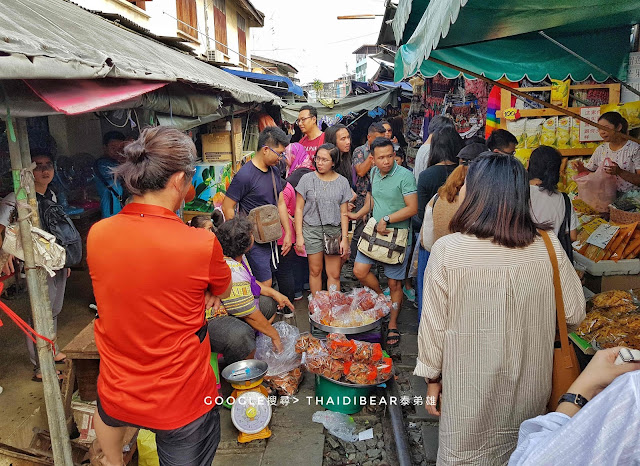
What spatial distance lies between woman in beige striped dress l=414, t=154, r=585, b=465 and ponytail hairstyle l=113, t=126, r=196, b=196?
1.30m

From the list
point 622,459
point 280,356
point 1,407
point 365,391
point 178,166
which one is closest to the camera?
point 622,459

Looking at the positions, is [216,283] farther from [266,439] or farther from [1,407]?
[1,407]

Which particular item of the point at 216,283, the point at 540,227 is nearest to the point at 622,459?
the point at 540,227

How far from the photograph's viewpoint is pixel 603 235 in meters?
4.32

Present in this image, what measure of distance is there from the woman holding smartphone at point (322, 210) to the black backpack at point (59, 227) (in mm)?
2240

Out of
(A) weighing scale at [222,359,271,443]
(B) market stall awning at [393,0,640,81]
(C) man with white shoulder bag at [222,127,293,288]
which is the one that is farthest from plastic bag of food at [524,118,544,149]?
(A) weighing scale at [222,359,271,443]

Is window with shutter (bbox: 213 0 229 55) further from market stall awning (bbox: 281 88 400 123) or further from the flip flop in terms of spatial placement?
the flip flop

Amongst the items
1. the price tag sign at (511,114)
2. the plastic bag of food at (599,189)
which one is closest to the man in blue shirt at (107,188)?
the price tag sign at (511,114)

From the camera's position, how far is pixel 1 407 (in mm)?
3615

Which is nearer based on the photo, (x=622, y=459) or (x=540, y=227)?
(x=622, y=459)

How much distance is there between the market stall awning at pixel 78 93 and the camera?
228cm

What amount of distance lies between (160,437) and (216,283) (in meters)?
0.79

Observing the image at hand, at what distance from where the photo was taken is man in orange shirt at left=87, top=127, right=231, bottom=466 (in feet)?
6.76

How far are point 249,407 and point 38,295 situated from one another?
171 cm
